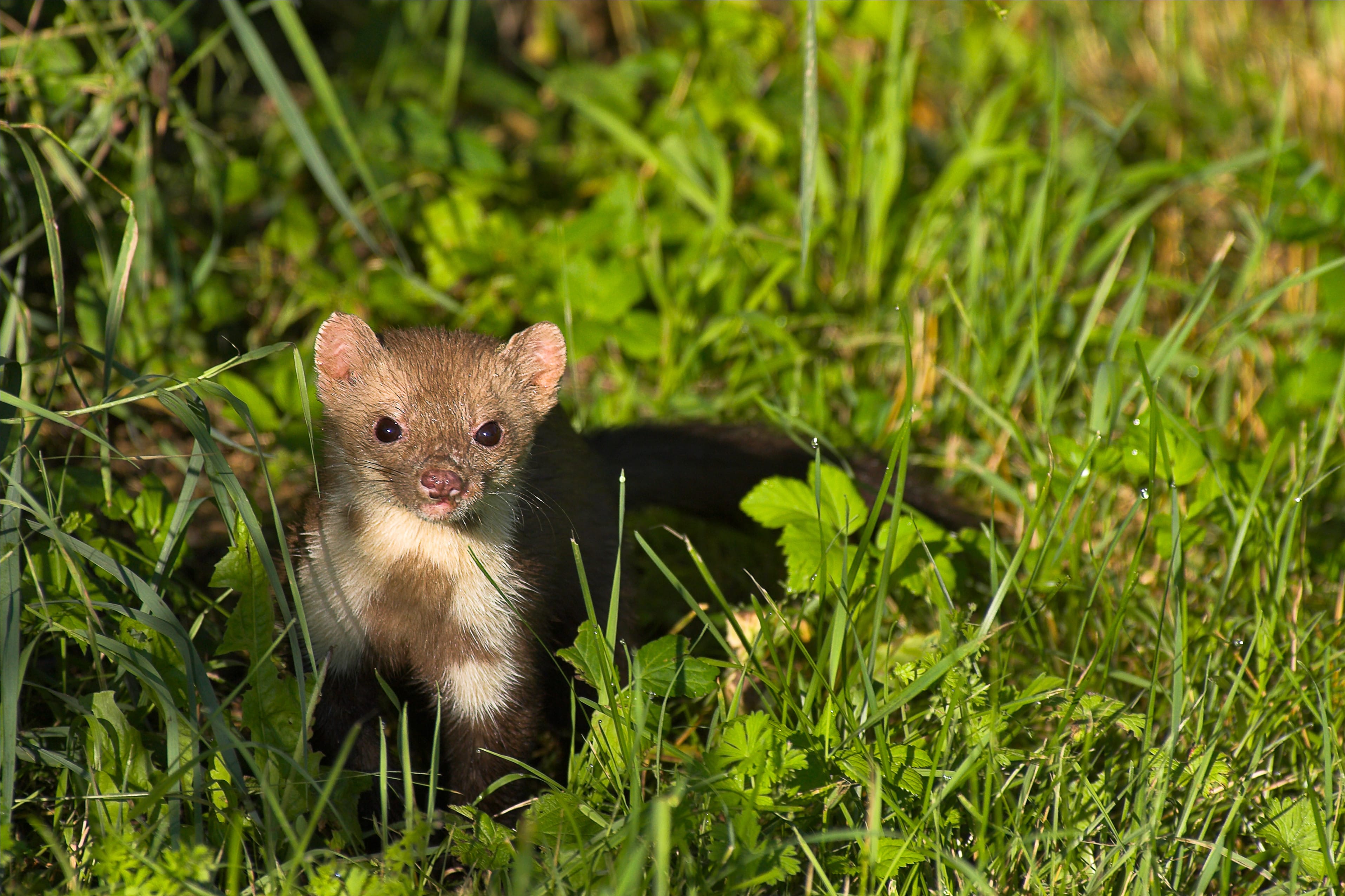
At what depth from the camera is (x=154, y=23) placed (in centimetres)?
439

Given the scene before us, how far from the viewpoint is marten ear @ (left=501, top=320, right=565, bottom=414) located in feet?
11.0

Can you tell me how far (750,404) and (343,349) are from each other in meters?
2.03

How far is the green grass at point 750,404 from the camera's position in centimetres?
281

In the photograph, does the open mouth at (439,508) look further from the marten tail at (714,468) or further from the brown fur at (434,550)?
the marten tail at (714,468)

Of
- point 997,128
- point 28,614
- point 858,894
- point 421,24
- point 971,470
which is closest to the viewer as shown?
point 858,894

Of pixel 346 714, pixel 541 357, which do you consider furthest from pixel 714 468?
pixel 346 714

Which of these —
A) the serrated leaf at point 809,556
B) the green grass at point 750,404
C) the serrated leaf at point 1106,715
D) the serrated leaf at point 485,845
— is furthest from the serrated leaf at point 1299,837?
the serrated leaf at point 485,845

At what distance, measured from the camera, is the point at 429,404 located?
3.14 m

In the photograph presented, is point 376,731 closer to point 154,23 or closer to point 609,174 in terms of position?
point 154,23

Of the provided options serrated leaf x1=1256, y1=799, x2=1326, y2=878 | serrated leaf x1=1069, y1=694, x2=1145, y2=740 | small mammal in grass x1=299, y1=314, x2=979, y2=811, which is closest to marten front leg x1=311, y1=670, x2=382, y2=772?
small mammal in grass x1=299, y1=314, x2=979, y2=811

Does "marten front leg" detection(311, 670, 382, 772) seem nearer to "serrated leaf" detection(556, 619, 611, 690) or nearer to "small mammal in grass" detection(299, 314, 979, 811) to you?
"small mammal in grass" detection(299, 314, 979, 811)

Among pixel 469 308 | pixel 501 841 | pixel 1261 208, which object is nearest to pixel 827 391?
pixel 469 308

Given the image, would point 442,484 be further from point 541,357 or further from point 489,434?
point 541,357

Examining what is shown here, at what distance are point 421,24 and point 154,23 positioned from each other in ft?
5.76
